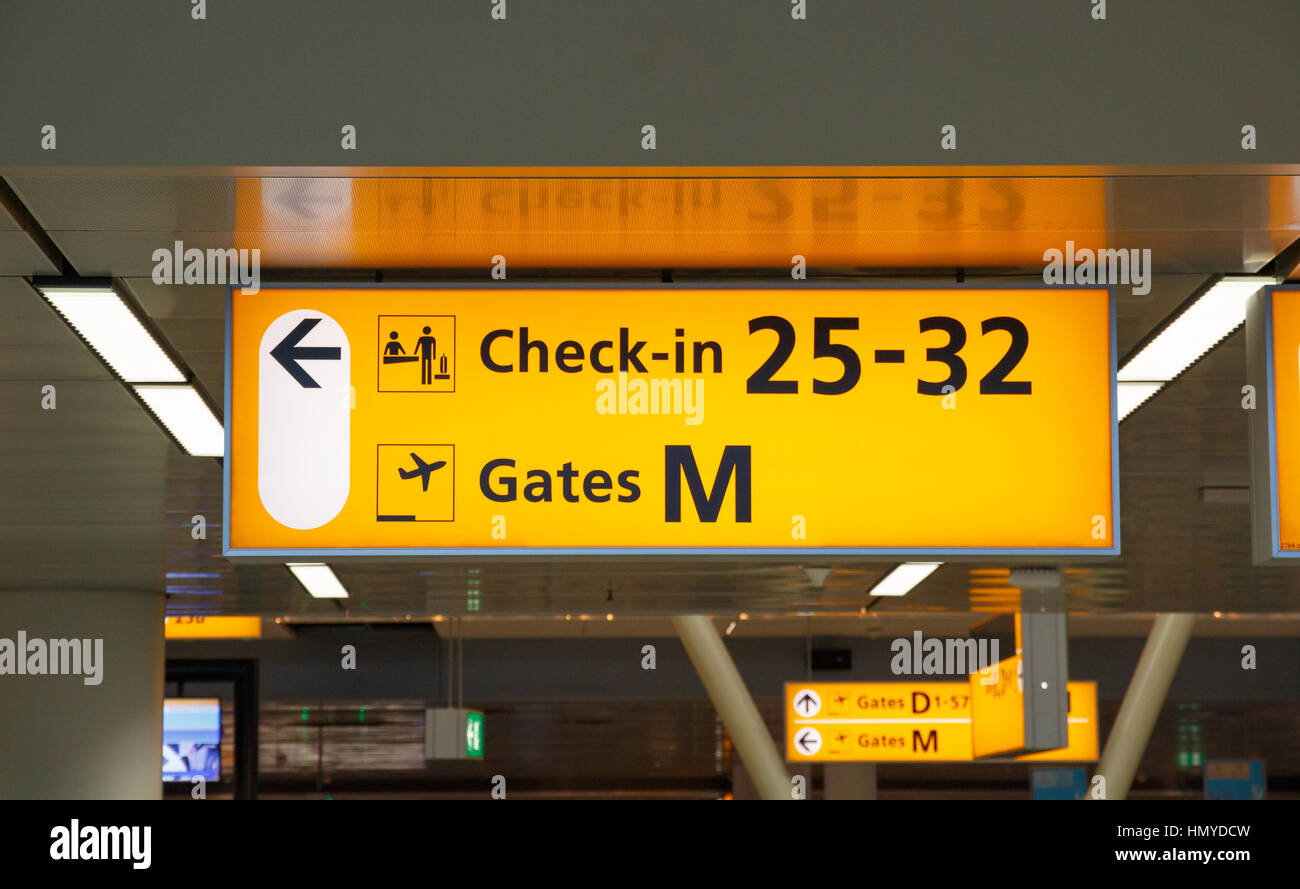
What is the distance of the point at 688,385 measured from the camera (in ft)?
12.3

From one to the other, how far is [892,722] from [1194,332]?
26.4 feet

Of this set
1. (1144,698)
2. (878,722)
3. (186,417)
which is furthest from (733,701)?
(186,417)

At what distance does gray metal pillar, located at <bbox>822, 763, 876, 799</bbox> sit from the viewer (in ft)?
55.0

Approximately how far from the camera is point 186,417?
18.1ft

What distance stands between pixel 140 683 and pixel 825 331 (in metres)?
7.29

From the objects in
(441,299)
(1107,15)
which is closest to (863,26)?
(1107,15)

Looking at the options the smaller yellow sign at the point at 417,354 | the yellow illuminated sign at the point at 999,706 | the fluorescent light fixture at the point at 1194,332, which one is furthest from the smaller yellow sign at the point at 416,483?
the yellow illuminated sign at the point at 999,706

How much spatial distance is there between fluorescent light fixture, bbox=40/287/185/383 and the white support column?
205 inches

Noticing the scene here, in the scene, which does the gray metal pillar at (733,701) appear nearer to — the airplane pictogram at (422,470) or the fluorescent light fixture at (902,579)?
the fluorescent light fixture at (902,579)

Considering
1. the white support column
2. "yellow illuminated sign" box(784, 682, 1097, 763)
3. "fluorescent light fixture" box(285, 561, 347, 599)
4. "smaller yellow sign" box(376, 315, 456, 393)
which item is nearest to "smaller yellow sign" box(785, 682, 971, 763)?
"yellow illuminated sign" box(784, 682, 1097, 763)

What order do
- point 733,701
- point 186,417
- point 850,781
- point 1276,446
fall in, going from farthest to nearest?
point 850,781, point 733,701, point 186,417, point 1276,446

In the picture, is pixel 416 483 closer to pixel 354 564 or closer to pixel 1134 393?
pixel 354 564

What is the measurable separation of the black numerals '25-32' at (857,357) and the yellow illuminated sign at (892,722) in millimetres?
8670
